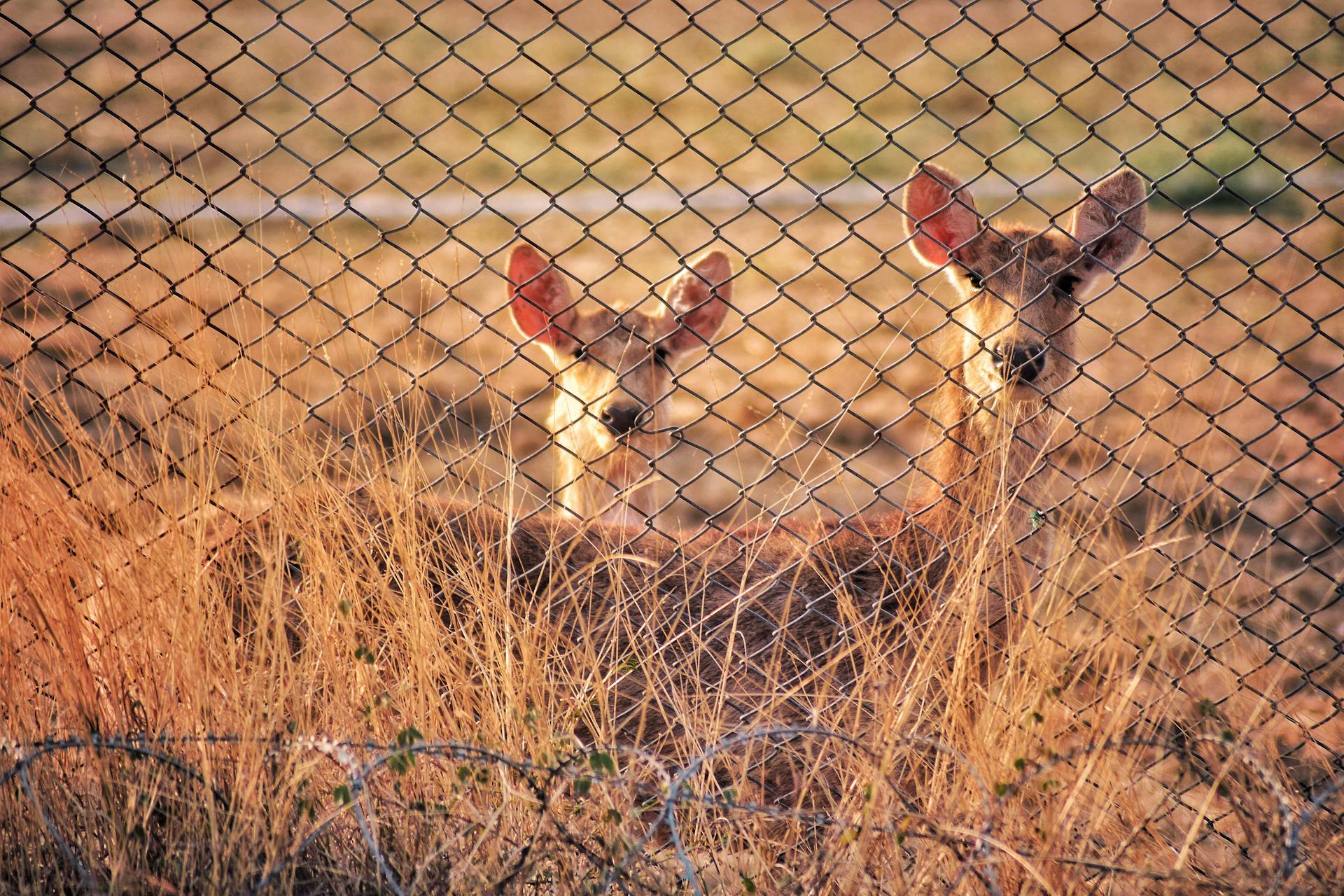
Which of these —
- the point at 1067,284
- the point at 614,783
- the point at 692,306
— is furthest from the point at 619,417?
the point at 614,783

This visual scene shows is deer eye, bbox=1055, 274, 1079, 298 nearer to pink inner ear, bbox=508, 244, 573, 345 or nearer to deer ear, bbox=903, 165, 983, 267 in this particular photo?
deer ear, bbox=903, 165, 983, 267

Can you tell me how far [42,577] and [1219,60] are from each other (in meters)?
19.3

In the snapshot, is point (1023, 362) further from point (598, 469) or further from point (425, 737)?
point (425, 737)

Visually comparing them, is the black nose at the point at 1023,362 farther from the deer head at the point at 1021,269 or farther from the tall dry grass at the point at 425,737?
the tall dry grass at the point at 425,737

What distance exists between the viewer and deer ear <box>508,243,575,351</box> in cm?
486

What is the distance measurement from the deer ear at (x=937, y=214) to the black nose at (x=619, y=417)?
1.39 m

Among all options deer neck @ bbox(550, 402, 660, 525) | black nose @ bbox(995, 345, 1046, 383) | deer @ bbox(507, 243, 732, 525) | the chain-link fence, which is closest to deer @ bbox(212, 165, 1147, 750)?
black nose @ bbox(995, 345, 1046, 383)

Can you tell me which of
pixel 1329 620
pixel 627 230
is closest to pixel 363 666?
pixel 1329 620

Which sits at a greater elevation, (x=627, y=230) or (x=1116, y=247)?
(x=1116, y=247)

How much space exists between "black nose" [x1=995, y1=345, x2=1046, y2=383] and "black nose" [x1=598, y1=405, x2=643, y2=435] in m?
1.60

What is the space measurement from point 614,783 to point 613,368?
9.14ft

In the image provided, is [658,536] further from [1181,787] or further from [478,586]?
[1181,787]

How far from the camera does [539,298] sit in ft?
17.1

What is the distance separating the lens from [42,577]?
9.91 feet
